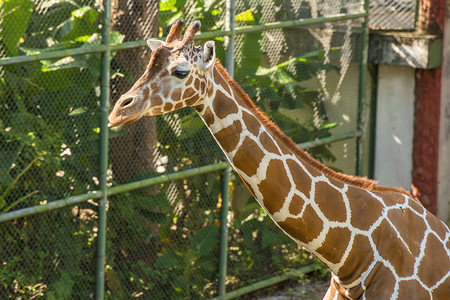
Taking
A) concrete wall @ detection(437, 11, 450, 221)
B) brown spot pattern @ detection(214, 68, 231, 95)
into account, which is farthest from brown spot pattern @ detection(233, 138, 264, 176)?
concrete wall @ detection(437, 11, 450, 221)

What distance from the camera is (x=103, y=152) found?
20.0ft

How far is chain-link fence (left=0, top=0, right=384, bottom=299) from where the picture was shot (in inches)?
233

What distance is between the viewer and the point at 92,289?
6.34 metres

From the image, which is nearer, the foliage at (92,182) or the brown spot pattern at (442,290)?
the brown spot pattern at (442,290)

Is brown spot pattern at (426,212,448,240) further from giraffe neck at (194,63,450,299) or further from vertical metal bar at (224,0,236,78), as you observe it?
vertical metal bar at (224,0,236,78)

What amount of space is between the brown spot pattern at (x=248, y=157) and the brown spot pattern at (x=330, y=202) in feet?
1.53

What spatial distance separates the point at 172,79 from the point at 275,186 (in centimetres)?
88

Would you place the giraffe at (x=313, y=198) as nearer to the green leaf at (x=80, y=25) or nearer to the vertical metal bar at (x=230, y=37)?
the green leaf at (x=80, y=25)

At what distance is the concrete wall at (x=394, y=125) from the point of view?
8562 millimetres

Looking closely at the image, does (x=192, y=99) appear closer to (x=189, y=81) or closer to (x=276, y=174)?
(x=189, y=81)

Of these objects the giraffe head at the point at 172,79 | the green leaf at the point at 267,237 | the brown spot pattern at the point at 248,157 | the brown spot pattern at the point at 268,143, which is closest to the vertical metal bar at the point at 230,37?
the green leaf at the point at 267,237

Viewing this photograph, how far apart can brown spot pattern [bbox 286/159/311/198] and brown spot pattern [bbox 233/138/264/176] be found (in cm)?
24

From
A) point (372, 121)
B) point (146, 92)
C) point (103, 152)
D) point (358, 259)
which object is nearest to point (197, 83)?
point (146, 92)

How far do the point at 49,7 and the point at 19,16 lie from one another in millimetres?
489
